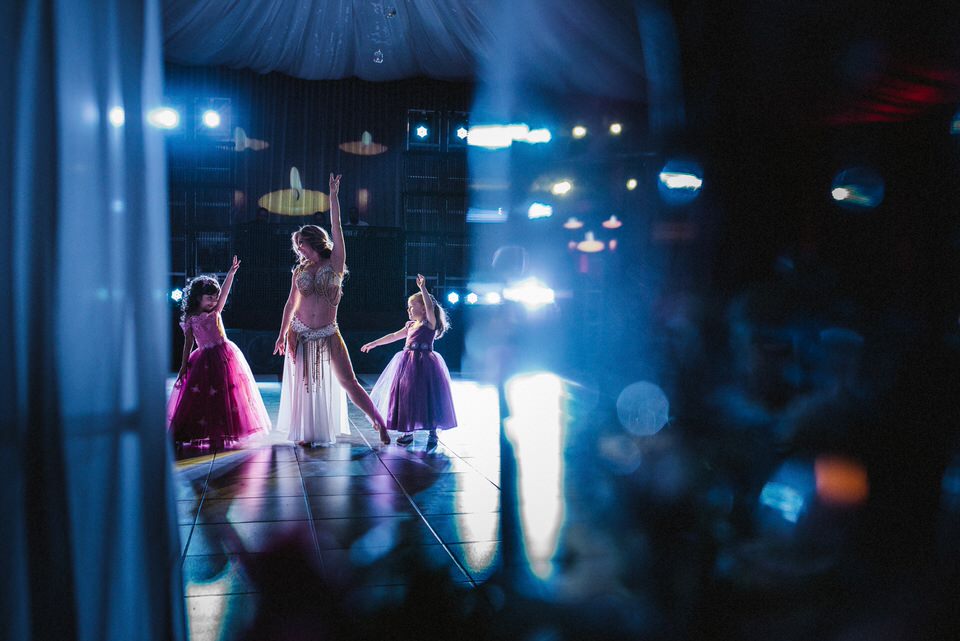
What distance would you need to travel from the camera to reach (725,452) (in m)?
4.49

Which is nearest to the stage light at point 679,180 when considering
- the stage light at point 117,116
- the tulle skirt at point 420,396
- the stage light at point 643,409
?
the stage light at point 643,409

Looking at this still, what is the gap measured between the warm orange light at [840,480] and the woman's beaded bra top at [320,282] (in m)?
3.10

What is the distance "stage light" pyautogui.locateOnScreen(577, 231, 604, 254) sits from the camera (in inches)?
485

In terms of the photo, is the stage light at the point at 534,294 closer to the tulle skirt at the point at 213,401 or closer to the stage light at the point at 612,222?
the stage light at the point at 612,222

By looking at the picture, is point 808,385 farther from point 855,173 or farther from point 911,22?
point 911,22

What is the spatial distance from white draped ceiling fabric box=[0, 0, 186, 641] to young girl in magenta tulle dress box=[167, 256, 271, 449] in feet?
9.85

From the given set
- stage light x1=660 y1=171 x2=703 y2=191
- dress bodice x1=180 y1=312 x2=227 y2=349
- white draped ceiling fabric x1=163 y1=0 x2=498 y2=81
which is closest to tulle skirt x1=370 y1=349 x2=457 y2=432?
dress bodice x1=180 y1=312 x2=227 y2=349

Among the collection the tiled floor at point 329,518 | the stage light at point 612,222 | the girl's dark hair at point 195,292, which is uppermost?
the stage light at point 612,222

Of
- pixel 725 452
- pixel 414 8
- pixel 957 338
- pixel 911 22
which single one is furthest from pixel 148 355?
pixel 911 22

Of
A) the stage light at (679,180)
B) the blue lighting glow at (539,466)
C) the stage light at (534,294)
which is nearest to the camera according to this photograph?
the blue lighting glow at (539,466)

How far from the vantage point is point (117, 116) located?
5.02 feet

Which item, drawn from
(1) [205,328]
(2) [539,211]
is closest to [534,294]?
(2) [539,211]

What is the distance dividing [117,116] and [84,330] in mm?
479

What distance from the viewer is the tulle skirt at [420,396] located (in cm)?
465
